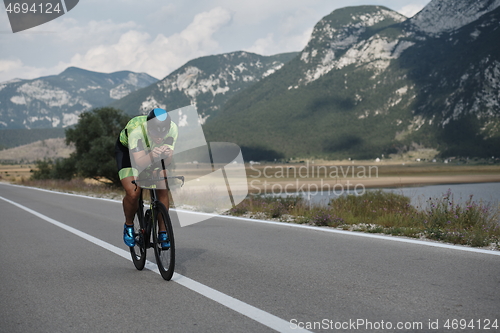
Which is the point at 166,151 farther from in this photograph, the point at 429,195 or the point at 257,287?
the point at 429,195

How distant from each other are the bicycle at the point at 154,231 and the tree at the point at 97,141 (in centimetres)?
2609

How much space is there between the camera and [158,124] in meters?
4.95

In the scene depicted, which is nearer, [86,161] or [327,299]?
[327,299]

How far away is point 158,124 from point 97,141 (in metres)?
28.7

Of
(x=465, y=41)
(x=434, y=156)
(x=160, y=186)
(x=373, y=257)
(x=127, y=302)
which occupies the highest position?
(x=465, y=41)

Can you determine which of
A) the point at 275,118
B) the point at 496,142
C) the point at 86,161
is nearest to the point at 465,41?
the point at 496,142

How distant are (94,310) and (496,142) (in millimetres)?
117064

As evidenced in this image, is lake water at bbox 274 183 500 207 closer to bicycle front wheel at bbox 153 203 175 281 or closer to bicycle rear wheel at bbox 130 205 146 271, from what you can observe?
bicycle rear wheel at bbox 130 205 146 271

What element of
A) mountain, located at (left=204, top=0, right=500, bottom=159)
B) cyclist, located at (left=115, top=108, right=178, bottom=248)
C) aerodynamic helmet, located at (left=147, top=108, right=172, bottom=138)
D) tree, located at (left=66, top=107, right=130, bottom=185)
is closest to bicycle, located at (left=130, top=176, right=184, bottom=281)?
cyclist, located at (left=115, top=108, right=178, bottom=248)

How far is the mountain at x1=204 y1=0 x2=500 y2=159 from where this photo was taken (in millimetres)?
118938

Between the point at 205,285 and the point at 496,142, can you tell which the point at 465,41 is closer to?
the point at 496,142

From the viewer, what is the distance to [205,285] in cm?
487

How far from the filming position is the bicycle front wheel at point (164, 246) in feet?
16.0

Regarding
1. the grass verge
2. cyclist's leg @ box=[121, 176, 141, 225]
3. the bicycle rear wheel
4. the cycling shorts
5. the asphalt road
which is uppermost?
the cycling shorts
